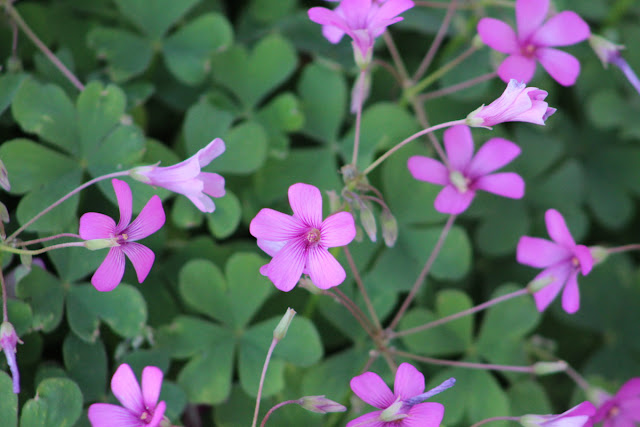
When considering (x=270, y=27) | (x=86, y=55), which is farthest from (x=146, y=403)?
(x=270, y=27)

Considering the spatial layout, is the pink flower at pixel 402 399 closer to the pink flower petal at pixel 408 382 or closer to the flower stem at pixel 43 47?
the pink flower petal at pixel 408 382

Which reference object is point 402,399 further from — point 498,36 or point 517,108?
point 498,36

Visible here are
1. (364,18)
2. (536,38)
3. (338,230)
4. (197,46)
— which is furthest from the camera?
(197,46)

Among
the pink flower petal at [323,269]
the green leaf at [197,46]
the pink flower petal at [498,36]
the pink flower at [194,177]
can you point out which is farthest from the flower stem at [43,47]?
the pink flower petal at [498,36]

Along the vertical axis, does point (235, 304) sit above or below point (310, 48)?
below

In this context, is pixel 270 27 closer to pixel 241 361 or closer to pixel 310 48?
pixel 310 48

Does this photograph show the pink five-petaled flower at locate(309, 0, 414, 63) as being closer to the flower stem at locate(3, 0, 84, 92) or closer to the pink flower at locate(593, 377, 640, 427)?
the flower stem at locate(3, 0, 84, 92)

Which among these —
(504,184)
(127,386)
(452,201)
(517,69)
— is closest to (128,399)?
(127,386)
